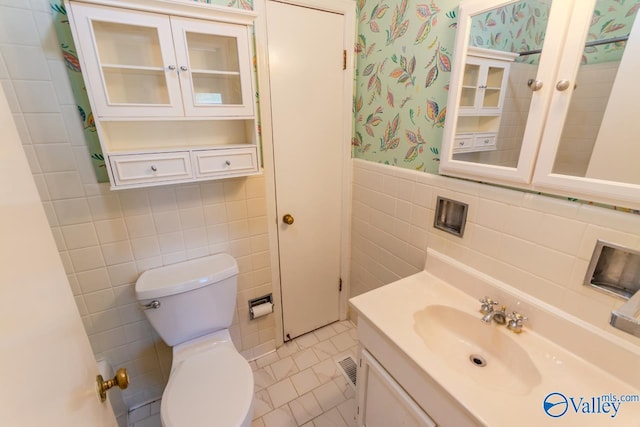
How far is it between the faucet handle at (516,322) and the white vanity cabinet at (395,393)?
37cm

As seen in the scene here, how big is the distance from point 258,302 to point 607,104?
5.56ft

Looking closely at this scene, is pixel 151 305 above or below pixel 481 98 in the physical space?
below

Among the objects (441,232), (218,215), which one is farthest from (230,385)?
(441,232)

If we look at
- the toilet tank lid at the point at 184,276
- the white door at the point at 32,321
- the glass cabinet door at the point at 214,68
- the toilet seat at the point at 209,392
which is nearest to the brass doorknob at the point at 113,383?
the white door at the point at 32,321

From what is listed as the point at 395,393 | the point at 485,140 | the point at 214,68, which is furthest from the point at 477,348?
the point at 214,68

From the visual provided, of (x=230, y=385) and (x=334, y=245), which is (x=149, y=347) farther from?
(x=334, y=245)

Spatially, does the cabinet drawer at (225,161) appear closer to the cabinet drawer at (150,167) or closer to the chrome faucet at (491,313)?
the cabinet drawer at (150,167)

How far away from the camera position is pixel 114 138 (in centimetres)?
117

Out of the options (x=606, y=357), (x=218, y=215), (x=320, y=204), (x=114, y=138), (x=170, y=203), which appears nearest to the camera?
(x=606, y=357)

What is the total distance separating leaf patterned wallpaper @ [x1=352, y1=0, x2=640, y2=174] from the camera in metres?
0.83

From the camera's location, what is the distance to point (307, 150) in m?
1.63

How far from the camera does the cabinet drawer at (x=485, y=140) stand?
3.41 feet

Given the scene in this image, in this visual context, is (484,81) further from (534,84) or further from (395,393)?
(395,393)

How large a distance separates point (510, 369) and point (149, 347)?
5.23 ft
